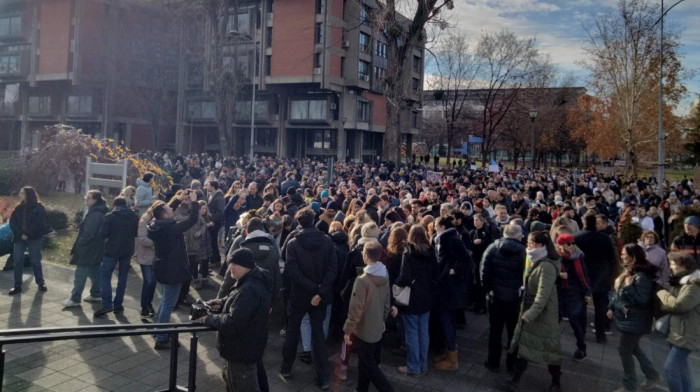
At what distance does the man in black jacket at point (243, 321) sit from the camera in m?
4.10

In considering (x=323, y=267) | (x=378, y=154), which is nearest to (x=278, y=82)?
(x=378, y=154)

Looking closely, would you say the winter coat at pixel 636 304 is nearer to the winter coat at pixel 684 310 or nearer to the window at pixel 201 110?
the winter coat at pixel 684 310

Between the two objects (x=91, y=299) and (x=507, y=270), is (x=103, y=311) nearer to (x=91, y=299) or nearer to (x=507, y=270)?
(x=91, y=299)

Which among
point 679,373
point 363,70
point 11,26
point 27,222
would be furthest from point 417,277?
point 11,26

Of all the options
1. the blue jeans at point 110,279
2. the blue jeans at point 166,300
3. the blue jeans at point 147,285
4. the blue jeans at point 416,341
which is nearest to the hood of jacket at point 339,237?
the blue jeans at point 416,341

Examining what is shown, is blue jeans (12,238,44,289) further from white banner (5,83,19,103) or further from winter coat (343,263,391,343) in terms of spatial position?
white banner (5,83,19,103)

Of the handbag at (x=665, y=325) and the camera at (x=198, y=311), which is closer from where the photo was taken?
the camera at (x=198, y=311)

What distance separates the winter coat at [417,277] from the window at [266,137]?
45.1 m

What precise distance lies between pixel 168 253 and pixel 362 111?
42975 mm

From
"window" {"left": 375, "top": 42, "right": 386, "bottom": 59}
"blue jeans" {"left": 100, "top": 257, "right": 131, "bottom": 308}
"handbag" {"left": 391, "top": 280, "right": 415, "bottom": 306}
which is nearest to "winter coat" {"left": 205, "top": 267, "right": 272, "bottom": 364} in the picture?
"handbag" {"left": 391, "top": 280, "right": 415, "bottom": 306}

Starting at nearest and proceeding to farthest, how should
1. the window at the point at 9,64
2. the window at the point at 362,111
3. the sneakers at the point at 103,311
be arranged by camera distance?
1. the sneakers at the point at 103,311
2. the window at the point at 362,111
3. the window at the point at 9,64

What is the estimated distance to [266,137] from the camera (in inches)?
1993

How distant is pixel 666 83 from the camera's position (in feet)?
110

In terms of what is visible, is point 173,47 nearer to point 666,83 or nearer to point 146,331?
point 666,83
